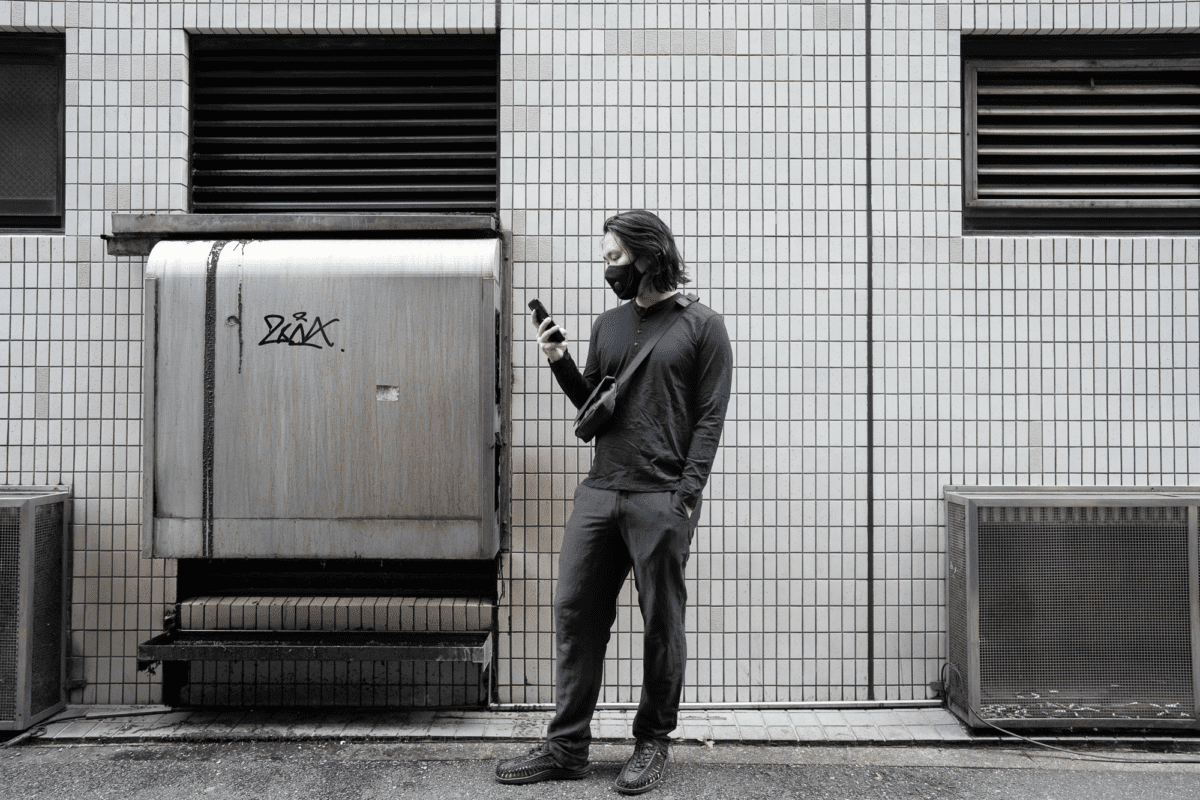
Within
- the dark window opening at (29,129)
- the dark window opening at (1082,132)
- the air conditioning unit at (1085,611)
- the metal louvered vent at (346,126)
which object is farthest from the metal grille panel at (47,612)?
the dark window opening at (1082,132)

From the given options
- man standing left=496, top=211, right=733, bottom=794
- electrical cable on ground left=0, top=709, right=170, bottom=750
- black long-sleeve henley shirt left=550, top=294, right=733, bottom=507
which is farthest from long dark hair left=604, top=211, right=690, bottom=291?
electrical cable on ground left=0, top=709, right=170, bottom=750

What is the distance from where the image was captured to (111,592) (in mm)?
3834

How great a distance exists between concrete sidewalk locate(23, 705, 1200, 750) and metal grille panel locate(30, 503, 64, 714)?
0.16 meters

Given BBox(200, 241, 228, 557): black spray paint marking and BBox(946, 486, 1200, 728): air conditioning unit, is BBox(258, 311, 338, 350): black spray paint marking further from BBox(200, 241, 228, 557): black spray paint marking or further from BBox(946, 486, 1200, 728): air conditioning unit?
BBox(946, 486, 1200, 728): air conditioning unit

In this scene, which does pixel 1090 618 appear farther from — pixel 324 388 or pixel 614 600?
pixel 324 388

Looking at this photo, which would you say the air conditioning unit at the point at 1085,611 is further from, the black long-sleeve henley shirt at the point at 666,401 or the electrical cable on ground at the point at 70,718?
the electrical cable on ground at the point at 70,718

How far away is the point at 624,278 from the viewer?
9.97 ft

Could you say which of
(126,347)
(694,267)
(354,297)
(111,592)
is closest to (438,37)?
(354,297)

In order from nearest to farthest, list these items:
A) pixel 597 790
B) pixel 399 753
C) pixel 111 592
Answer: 1. pixel 597 790
2. pixel 399 753
3. pixel 111 592

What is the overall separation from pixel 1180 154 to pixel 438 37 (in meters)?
4.19

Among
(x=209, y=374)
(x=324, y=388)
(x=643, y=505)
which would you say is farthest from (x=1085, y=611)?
(x=209, y=374)

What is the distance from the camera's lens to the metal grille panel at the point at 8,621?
343 cm

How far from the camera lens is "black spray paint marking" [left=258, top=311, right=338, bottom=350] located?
343 cm

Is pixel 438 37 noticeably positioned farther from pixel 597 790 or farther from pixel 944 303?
pixel 597 790
